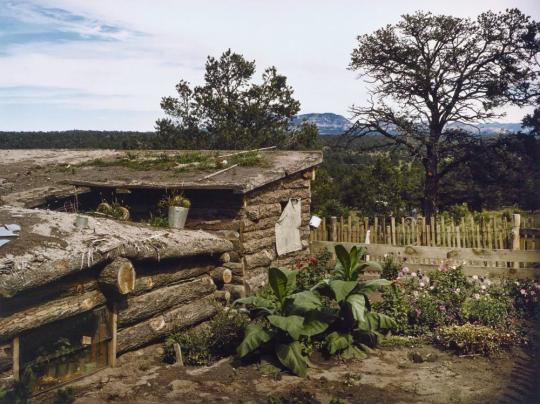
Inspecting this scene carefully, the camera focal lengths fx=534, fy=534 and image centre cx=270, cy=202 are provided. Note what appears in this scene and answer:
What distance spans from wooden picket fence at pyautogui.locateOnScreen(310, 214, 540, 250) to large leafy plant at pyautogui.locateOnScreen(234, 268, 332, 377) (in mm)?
6669

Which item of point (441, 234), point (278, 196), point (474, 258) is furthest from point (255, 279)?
point (441, 234)

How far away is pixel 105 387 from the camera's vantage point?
6434 mm

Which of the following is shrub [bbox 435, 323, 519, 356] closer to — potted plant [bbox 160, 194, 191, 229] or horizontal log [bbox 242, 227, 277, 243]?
horizontal log [bbox 242, 227, 277, 243]

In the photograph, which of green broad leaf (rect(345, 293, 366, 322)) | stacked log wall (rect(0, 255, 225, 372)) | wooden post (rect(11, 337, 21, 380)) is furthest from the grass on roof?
wooden post (rect(11, 337, 21, 380))

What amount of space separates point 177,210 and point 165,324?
247 cm

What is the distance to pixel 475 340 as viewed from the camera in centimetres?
788

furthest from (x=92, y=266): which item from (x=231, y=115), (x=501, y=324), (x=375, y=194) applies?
(x=231, y=115)

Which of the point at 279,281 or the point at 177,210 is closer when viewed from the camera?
the point at 279,281

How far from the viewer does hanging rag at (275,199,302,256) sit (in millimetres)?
11927

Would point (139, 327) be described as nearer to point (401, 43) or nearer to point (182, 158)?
point (182, 158)

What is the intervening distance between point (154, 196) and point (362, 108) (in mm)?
16842

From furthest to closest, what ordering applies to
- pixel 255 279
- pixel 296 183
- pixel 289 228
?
pixel 296 183 < pixel 289 228 < pixel 255 279

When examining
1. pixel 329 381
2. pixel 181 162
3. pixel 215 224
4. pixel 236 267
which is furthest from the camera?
pixel 181 162

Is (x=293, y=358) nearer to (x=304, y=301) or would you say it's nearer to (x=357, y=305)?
(x=304, y=301)
